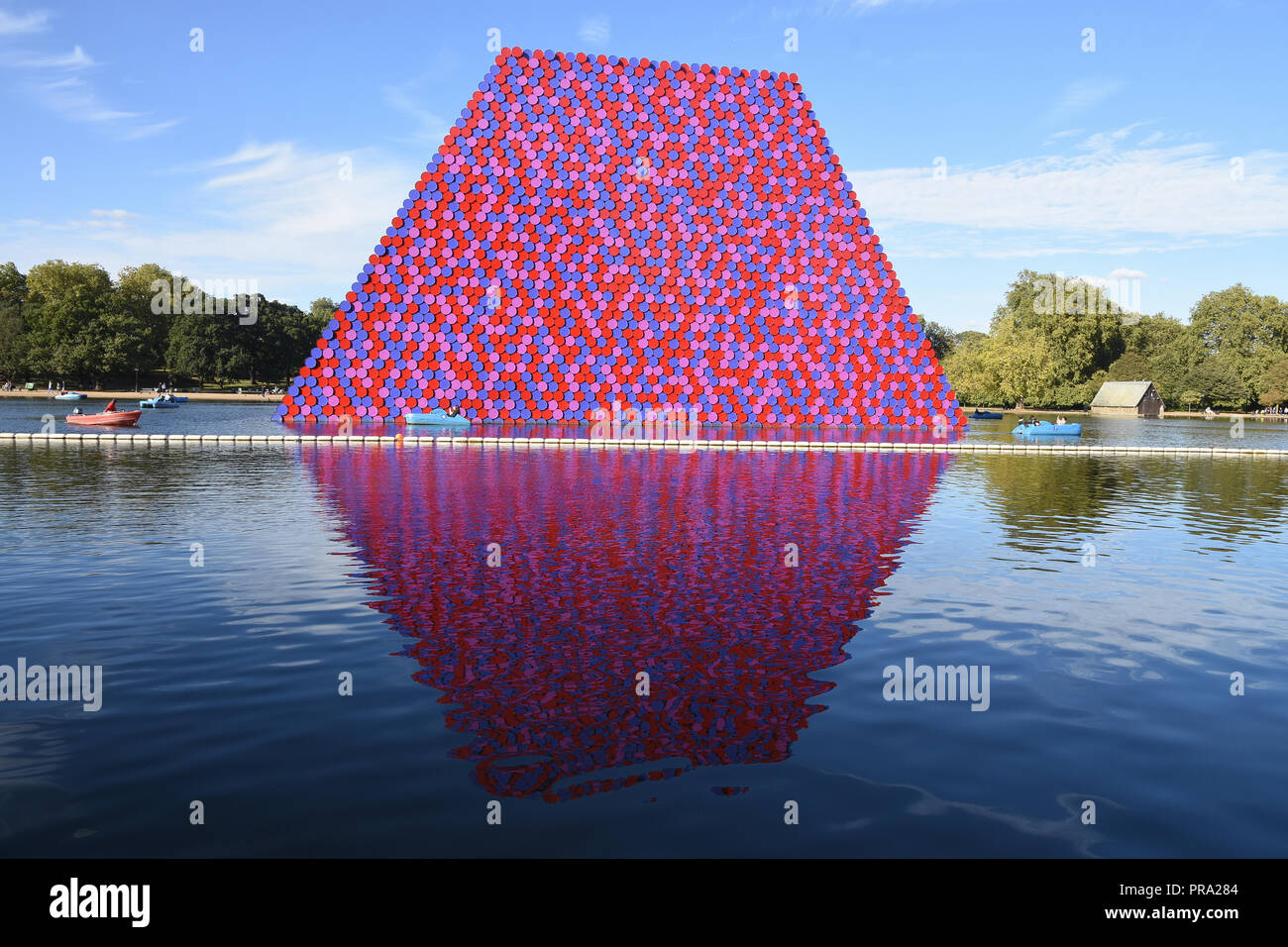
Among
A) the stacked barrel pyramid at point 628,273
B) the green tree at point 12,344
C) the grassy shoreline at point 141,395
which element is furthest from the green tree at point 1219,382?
the green tree at point 12,344

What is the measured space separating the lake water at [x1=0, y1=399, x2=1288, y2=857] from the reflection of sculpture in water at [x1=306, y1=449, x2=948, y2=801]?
0.05 meters

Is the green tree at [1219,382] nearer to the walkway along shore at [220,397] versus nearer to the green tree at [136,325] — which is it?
the walkway along shore at [220,397]

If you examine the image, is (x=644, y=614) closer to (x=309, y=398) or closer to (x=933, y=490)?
(x=933, y=490)

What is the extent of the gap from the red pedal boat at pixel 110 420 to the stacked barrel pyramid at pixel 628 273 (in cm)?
652

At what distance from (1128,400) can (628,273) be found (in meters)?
82.5

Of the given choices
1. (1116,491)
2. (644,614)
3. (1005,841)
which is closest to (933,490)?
(1116,491)

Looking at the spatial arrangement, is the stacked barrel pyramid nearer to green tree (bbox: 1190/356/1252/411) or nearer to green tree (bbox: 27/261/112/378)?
green tree (bbox: 27/261/112/378)

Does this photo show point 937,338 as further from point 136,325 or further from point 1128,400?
point 136,325

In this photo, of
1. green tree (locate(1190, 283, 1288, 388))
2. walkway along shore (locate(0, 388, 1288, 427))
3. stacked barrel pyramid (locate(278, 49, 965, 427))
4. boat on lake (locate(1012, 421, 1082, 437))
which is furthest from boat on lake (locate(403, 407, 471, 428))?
green tree (locate(1190, 283, 1288, 388))

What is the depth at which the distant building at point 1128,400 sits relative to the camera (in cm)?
10825

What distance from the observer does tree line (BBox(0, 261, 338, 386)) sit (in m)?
99.9

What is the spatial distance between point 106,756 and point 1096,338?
138530mm

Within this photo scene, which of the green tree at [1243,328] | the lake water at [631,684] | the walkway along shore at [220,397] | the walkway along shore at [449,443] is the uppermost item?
the green tree at [1243,328]
